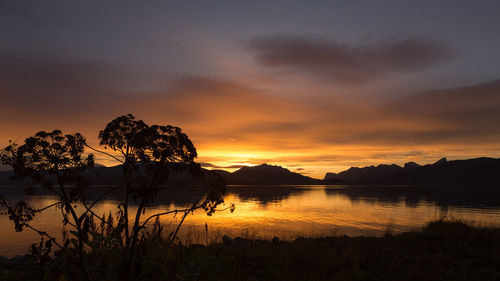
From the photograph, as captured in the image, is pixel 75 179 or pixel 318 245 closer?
pixel 75 179

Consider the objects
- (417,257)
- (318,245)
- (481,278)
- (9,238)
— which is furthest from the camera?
(9,238)

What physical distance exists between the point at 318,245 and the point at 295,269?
523 centimetres

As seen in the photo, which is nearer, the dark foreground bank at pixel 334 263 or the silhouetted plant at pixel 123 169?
the silhouetted plant at pixel 123 169

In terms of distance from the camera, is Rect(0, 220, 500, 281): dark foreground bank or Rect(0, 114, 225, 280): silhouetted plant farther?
Rect(0, 220, 500, 281): dark foreground bank

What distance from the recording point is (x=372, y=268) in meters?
10.6

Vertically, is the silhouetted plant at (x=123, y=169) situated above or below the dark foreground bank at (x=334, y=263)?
above

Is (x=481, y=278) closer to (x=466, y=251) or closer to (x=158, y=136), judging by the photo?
(x=466, y=251)

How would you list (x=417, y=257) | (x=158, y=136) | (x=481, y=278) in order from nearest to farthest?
(x=158, y=136) → (x=481, y=278) → (x=417, y=257)

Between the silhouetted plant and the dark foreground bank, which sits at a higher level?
the silhouetted plant

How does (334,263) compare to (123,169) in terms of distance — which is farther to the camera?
(334,263)

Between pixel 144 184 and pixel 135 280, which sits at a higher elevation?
pixel 144 184

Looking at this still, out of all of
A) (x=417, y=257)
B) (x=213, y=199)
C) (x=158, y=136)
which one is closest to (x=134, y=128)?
(x=158, y=136)

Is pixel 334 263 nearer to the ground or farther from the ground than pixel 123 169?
nearer to the ground

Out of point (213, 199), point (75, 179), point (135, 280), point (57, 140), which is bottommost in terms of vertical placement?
point (135, 280)
